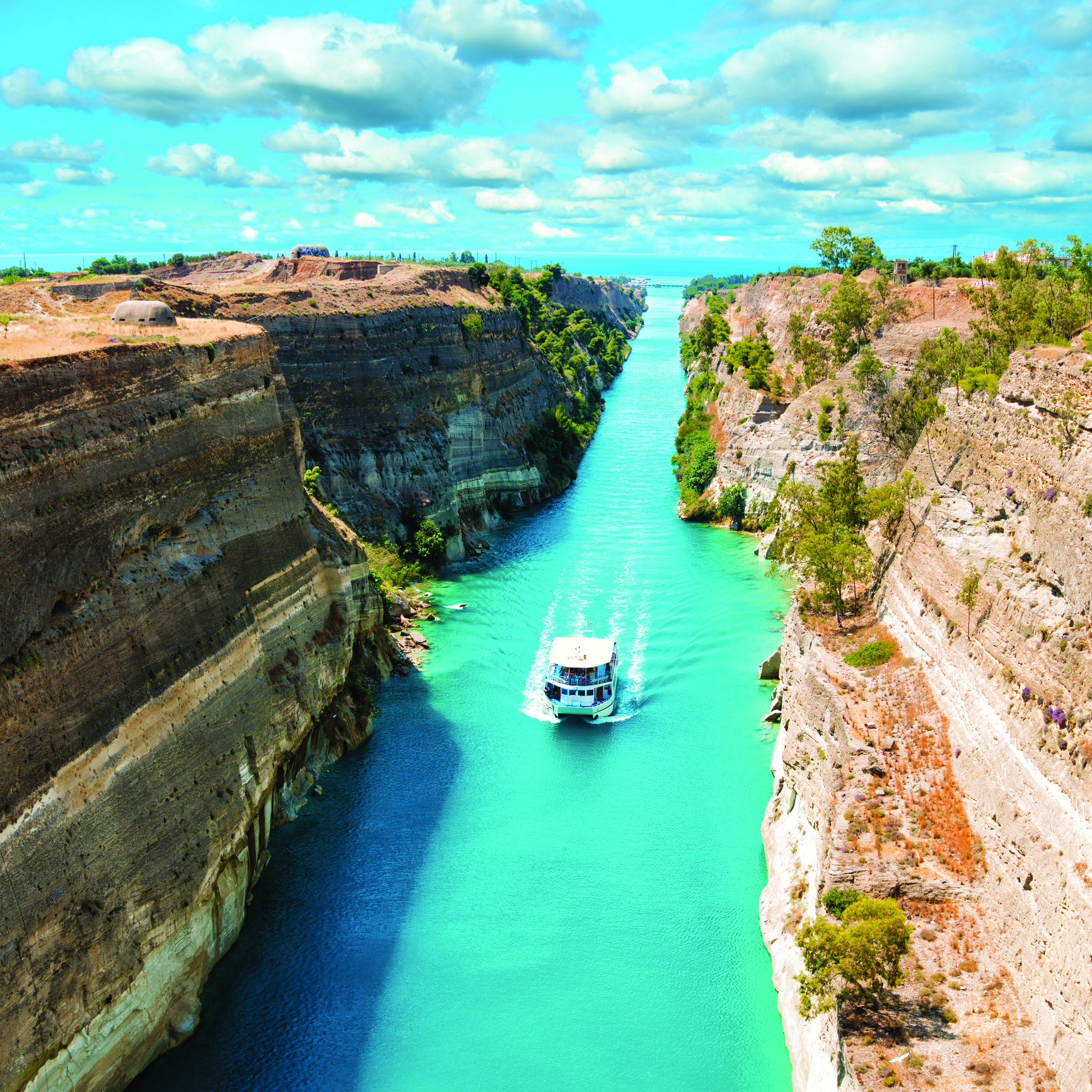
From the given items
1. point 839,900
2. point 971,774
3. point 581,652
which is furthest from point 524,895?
point 971,774

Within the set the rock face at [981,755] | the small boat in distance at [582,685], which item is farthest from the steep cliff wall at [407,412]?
the rock face at [981,755]

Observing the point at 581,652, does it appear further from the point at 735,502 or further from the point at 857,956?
the point at 735,502

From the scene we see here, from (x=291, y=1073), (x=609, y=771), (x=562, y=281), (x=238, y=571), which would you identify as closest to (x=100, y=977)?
(x=291, y=1073)

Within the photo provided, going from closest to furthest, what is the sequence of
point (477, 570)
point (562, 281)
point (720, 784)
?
point (720, 784) → point (477, 570) → point (562, 281)

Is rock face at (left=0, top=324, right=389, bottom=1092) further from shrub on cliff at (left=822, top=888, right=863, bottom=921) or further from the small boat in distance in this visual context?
shrub on cliff at (left=822, top=888, right=863, bottom=921)

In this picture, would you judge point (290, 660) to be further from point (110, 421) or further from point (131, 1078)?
point (131, 1078)

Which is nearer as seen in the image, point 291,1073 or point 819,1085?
point 819,1085

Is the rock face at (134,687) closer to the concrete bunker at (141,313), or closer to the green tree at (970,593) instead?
the concrete bunker at (141,313)

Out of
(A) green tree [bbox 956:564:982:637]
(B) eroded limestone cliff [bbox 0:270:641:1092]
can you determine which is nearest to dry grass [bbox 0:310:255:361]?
(B) eroded limestone cliff [bbox 0:270:641:1092]
